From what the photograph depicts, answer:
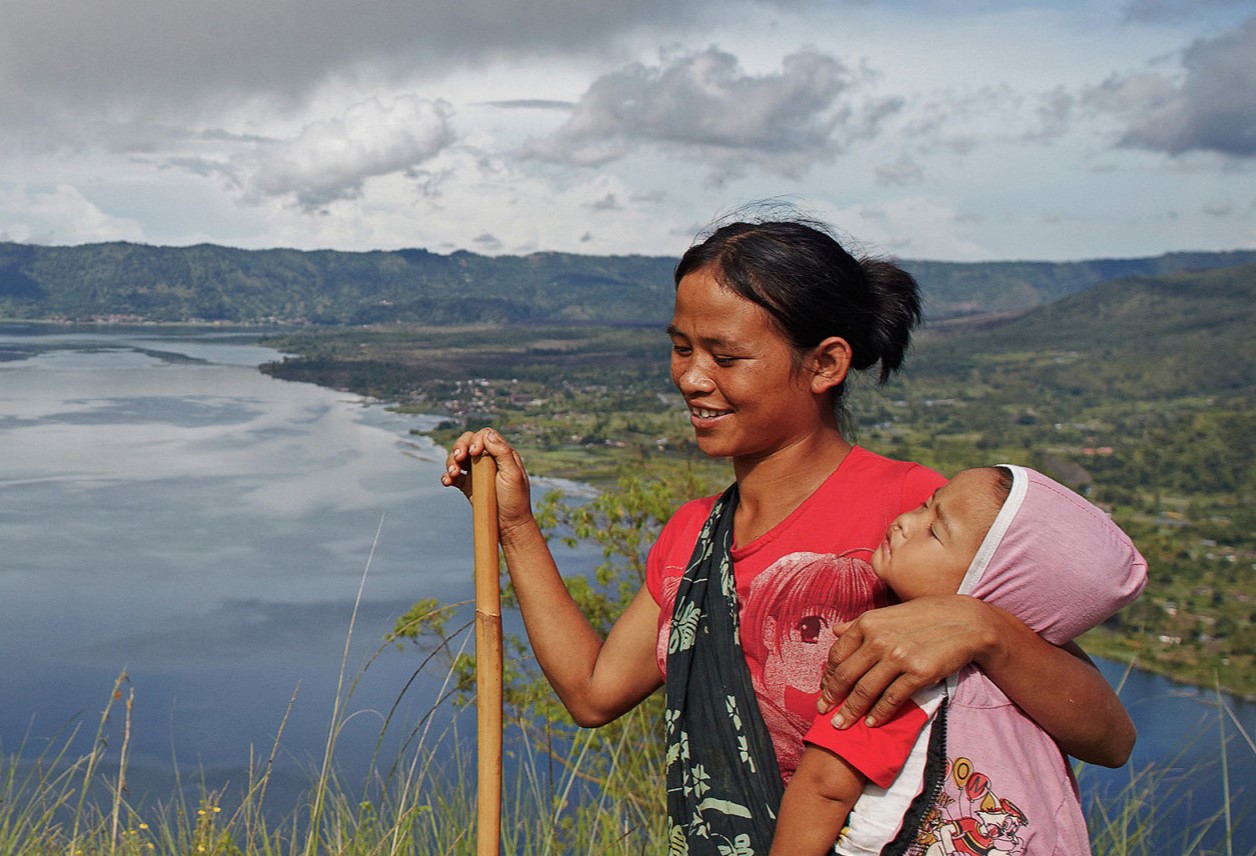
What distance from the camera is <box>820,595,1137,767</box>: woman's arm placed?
3.36 ft

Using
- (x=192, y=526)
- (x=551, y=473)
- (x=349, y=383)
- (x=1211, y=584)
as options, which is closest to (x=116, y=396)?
(x=349, y=383)

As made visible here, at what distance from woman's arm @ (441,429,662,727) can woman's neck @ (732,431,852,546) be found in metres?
0.21

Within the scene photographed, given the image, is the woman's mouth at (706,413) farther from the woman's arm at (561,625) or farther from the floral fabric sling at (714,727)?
the woman's arm at (561,625)

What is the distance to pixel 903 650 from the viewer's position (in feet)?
3.35

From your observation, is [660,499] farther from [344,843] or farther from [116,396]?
[116,396]

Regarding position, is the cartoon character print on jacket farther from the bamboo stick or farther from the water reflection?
the water reflection

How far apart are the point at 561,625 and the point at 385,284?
124762mm

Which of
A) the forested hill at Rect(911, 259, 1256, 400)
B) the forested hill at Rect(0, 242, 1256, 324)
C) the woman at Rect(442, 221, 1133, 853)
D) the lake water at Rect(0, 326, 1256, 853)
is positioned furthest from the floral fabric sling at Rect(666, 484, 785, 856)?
the forested hill at Rect(911, 259, 1256, 400)

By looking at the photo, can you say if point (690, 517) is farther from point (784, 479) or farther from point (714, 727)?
point (714, 727)

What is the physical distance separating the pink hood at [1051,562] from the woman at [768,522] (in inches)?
2.1

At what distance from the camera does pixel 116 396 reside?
53406 mm

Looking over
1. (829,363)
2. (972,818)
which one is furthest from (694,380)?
(972,818)

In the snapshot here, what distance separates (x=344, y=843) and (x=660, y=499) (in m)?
4.50

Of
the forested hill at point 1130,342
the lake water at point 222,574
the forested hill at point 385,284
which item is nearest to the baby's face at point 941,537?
the lake water at point 222,574
